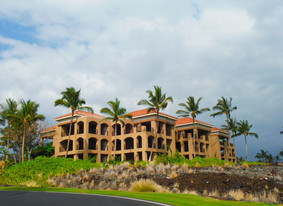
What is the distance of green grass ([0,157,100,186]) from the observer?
24.3m

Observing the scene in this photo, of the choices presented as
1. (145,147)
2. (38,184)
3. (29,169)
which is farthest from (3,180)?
(145,147)

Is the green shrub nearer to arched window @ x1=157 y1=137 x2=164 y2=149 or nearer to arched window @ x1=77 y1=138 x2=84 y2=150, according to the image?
arched window @ x1=157 y1=137 x2=164 y2=149

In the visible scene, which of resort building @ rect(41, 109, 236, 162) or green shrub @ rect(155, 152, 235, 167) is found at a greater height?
resort building @ rect(41, 109, 236, 162)

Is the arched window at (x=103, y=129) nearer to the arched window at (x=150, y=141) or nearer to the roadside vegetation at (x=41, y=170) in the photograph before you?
the arched window at (x=150, y=141)

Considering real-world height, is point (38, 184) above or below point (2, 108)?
below

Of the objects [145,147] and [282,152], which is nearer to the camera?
[145,147]

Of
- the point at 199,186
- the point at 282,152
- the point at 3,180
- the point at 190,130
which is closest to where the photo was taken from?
the point at 199,186

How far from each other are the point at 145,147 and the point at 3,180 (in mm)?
23189

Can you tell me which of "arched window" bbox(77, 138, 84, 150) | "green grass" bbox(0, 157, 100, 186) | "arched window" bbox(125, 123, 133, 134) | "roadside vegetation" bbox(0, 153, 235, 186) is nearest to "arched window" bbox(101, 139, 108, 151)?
"arched window" bbox(77, 138, 84, 150)

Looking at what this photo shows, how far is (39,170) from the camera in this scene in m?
25.5

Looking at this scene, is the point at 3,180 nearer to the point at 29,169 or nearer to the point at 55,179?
the point at 29,169

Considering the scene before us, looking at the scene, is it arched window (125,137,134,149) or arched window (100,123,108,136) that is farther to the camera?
arched window (125,137,134,149)

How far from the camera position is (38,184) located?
22047mm

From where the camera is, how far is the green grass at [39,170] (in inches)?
958
